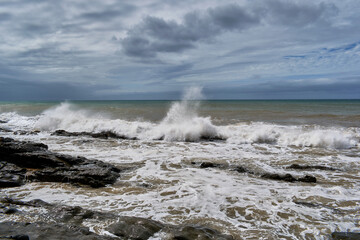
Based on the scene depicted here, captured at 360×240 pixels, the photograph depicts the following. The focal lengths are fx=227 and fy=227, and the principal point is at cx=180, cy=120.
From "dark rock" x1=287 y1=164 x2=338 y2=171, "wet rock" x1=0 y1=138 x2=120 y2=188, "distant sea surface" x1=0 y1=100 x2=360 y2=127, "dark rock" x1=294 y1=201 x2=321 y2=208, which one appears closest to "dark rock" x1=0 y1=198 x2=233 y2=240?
"wet rock" x1=0 y1=138 x2=120 y2=188

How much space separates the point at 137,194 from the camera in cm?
577

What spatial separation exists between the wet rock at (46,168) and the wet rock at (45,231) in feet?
8.07

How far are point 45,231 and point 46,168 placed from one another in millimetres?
4135

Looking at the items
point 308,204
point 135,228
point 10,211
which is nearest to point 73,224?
point 135,228

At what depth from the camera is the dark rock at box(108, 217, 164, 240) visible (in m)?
3.69

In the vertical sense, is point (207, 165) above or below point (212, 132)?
below

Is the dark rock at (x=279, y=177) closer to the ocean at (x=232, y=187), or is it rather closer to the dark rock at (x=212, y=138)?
the ocean at (x=232, y=187)

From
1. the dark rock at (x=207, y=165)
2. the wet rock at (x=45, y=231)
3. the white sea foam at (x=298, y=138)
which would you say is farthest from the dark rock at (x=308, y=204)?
the white sea foam at (x=298, y=138)

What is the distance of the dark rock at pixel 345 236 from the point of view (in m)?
3.82

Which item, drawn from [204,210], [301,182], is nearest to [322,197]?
[301,182]

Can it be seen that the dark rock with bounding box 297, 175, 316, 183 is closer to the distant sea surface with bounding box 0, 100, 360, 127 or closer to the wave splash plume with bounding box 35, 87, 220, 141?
the wave splash plume with bounding box 35, 87, 220, 141

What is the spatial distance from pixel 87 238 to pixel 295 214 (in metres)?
4.09

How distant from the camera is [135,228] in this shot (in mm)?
3830

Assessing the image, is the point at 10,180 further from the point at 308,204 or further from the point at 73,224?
the point at 308,204
